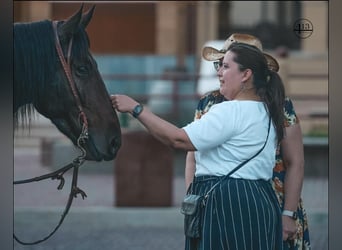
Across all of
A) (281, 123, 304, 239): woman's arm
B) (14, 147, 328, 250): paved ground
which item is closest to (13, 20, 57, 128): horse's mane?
(281, 123, 304, 239): woman's arm

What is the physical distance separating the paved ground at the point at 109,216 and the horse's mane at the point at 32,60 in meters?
2.30

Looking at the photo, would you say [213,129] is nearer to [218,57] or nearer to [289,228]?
[218,57]

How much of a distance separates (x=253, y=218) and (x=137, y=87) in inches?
159

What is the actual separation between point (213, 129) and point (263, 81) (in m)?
0.31

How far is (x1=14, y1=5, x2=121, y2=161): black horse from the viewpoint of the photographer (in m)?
3.91

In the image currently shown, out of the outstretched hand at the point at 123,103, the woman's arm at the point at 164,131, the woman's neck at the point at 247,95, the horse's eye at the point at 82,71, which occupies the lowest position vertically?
the woman's arm at the point at 164,131

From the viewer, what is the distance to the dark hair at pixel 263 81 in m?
3.82

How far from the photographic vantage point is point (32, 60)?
12.9 ft

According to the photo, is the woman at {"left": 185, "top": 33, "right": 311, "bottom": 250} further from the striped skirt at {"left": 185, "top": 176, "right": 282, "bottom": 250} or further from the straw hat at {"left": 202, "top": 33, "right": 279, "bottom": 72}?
the striped skirt at {"left": 185, "top": 176, "right": 282, "bottom": 250}

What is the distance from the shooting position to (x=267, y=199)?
380 centimetres

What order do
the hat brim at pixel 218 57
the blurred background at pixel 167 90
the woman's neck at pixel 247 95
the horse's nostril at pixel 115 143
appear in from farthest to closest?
the blurred background at pixel 167 90 < the horse's nostril at pixel 115 143 < the hat brim at pixel 218 57 < the woman's neck at pixel 247 95

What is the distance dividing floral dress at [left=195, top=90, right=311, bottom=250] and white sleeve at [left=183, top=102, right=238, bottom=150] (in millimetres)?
151

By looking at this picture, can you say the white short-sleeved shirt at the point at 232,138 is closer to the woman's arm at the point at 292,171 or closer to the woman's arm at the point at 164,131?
the woman's arm at the point at 164,131

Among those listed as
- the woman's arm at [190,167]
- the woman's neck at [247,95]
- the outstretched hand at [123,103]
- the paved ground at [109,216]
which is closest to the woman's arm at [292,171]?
the woman's neck at [247,95]
